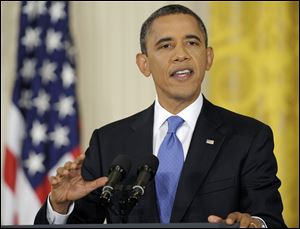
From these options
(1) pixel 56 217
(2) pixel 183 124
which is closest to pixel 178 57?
(2) pixel 183 124

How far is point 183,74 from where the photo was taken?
2410 mm

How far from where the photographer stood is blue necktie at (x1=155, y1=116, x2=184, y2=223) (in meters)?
2.28

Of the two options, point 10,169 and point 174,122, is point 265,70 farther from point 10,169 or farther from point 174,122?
point 174,122

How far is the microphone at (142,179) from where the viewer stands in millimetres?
1854

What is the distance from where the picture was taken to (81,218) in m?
2.36

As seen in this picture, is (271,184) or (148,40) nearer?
(271,184)

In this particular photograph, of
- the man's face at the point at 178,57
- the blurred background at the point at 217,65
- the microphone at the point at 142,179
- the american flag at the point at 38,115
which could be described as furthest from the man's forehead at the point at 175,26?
the american flag at the point at 38,115

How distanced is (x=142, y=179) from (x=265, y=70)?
8.54 feet

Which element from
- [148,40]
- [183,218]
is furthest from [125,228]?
[148,40]

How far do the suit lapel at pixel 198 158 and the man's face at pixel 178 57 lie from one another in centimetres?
12

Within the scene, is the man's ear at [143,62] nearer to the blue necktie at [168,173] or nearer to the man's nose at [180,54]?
the man's nose at [180,54]

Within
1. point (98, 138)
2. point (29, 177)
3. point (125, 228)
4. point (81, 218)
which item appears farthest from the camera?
point (29, 177)

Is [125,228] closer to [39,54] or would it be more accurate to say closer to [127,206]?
[127,206]

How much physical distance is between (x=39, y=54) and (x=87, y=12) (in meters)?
0.48
